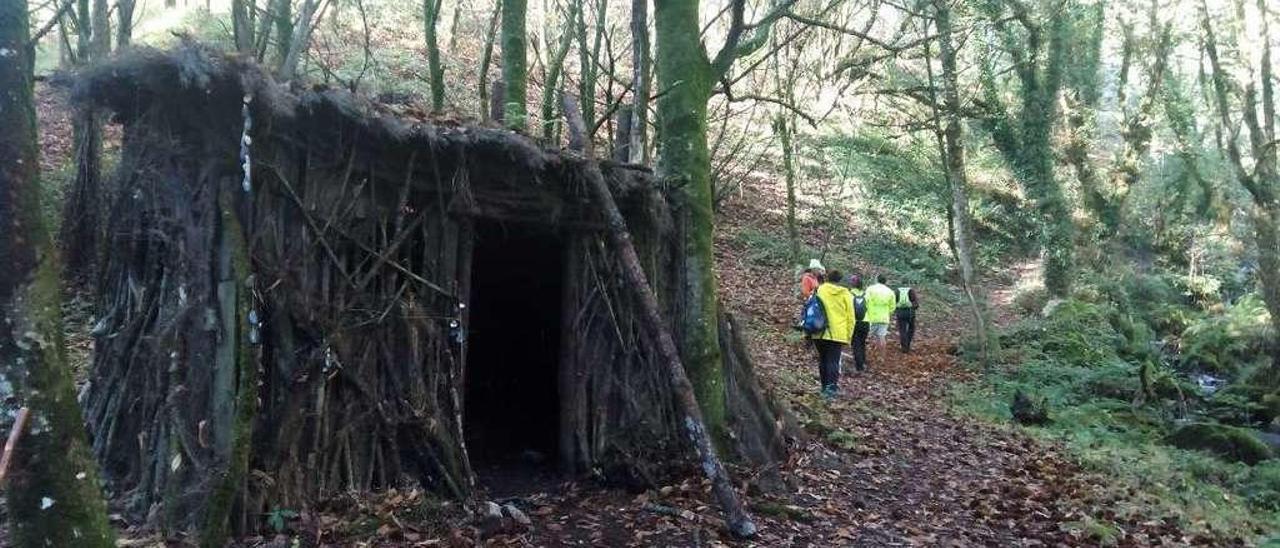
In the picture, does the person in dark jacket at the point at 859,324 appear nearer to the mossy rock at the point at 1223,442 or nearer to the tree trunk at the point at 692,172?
the mossy rock at the point at 1223,442

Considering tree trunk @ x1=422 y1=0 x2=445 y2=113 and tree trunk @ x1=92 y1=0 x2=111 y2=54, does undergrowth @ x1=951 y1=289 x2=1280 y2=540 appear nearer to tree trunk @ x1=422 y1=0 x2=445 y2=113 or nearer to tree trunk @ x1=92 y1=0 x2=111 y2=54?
tree trunk @ x1=422 y1=0 x2=445 y2=113

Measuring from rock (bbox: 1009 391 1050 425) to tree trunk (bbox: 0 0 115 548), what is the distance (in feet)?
40.2

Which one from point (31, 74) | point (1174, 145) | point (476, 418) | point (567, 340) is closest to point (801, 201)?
point (1174, 145)

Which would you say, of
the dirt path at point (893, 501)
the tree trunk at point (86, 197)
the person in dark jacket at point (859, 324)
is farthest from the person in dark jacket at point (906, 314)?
the tree trunk at point (86, 197)

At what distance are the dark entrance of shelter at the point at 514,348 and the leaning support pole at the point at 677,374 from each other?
1.81 metres

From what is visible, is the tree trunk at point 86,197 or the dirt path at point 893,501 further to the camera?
the tree trunk at point 86,197

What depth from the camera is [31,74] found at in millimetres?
4203

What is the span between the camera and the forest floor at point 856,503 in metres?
6.45

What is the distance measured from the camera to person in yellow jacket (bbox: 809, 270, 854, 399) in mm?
11812

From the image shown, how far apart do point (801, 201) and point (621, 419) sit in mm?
20443

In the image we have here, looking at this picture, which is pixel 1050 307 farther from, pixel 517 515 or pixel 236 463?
pixel 236 463

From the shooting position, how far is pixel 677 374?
6.93 m

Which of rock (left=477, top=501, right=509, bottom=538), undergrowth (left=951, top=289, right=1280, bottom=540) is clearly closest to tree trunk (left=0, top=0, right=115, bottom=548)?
rock (left=477, top=501, right=509, bottom=538)

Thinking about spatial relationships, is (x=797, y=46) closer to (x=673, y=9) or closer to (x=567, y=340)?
(x=673, y=9)
